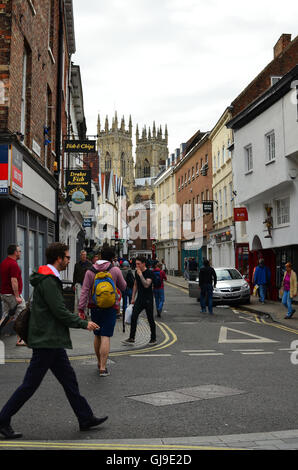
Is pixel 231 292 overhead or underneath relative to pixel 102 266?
underneath

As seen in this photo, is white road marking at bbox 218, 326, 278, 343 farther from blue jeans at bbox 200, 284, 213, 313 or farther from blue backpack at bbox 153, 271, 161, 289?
blue jeans at bbox 200, 284, 213, 313

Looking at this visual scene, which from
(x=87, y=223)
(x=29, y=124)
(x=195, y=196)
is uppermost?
(x=195, y=196)

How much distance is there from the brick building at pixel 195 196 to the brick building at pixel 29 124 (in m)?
21.3

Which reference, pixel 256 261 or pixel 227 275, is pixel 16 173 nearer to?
pixel 227 275

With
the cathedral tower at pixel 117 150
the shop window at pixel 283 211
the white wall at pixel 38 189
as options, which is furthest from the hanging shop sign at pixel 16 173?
the cathedral tower at pixel 117 150

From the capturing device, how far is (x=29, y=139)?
14078mm

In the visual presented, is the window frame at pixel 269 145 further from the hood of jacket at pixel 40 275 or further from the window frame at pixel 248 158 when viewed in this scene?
the hood of jacket at pixel 40 275

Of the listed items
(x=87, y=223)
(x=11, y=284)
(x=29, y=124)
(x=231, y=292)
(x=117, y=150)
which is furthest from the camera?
(x=117, y=150)

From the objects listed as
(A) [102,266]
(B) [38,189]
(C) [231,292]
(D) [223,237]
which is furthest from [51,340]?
(D) [223,237]

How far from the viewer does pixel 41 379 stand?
4855mm

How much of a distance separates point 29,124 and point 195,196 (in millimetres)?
33282

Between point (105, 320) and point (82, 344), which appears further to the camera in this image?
point (82, 344)

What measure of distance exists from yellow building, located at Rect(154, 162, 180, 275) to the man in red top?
1840 inches

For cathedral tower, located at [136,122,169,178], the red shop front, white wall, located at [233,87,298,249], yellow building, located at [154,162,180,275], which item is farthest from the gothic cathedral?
white wall, located at [233,87,298,249]
